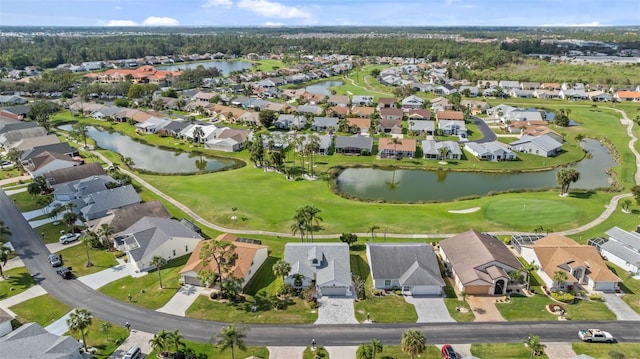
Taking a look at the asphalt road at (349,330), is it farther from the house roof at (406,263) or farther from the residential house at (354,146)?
the residential house at (354,146)

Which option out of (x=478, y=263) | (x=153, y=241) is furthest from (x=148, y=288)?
(x=478, y=263)

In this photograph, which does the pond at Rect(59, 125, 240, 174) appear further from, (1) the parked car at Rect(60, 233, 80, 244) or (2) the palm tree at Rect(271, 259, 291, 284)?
(2) the palm tree at Rect(271, 259, 291, 284)

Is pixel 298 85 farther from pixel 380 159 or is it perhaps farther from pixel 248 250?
pixel 248 250

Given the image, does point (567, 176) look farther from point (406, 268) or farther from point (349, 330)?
point (349, 330)

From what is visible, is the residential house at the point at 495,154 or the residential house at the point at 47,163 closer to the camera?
the residential house at the point at 47,163

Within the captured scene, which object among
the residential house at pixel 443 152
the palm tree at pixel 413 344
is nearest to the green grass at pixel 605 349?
the palm tree at pixel 413 344
